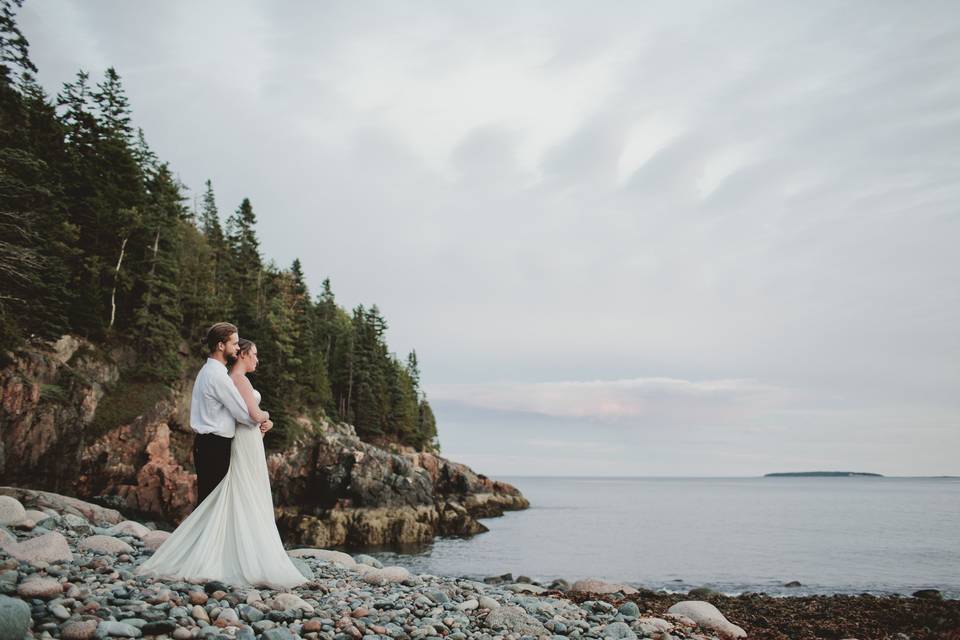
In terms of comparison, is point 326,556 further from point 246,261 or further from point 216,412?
point 246,261

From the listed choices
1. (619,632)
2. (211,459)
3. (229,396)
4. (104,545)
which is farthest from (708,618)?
(104,545)

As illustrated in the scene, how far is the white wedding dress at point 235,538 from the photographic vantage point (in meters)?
6.96

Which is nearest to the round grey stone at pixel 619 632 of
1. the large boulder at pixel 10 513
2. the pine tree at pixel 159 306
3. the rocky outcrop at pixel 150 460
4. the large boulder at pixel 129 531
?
the large boulder at pixel 129 531

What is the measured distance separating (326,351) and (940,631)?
6408cm

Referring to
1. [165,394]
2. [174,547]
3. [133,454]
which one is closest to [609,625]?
[174,547]

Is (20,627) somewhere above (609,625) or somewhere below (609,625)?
above

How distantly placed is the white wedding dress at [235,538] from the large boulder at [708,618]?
7.36m

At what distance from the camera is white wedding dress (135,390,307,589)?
22.8ft

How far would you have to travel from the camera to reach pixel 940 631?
1442 cm

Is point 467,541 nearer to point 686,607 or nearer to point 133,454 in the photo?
point 133,454

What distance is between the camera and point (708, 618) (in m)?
10.8

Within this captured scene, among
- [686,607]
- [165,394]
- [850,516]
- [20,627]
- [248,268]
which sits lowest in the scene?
[850,516]

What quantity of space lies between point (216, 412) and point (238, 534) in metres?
1.52

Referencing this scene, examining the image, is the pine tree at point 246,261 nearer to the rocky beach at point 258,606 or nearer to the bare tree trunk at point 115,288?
the bare tree trunk at point 115,288
